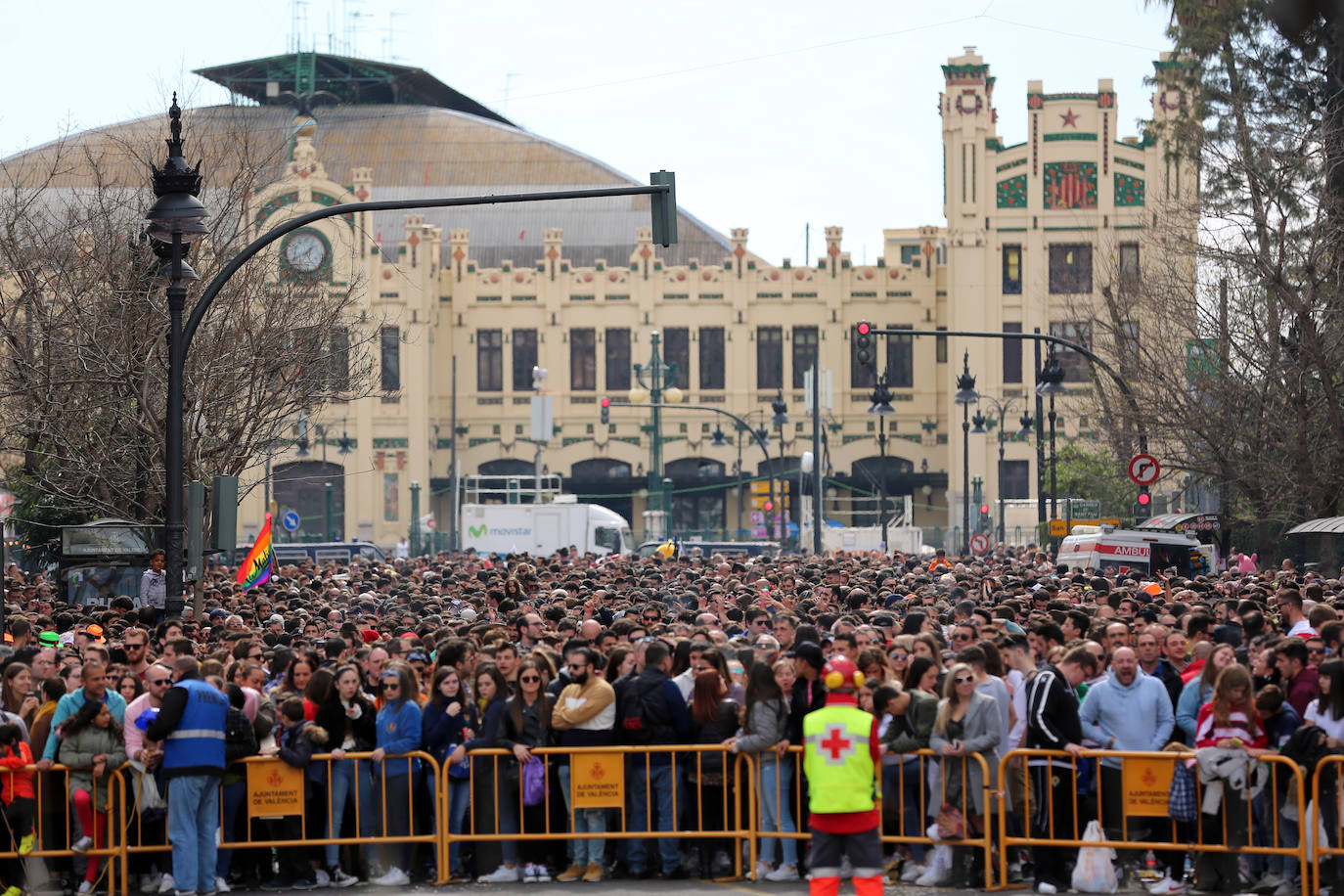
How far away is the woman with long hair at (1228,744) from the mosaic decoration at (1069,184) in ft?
183

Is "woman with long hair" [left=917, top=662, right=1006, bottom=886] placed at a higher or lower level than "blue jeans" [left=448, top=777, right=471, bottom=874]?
higher

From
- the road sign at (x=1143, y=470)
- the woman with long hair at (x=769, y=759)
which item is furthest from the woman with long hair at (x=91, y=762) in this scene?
the road sign at (x=1143, y=470)

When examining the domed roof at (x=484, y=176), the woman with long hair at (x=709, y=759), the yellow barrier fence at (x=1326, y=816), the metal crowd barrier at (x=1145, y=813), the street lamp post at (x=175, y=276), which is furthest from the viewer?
the domed roof at (x=484, y=176)

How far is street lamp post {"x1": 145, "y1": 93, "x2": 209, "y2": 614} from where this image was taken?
15094 millimetres

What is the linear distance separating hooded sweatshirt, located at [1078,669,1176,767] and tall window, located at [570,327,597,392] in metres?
56.8

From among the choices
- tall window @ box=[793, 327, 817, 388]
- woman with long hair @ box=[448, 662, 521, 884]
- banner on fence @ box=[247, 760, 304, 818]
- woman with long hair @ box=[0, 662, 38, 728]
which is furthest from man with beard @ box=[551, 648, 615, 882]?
tall window @ box=[793, 327, 817, 388]

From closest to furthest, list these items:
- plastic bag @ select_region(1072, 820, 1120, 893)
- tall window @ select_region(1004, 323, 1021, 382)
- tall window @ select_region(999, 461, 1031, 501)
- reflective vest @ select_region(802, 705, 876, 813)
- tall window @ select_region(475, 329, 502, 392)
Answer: reflective vest @ select_region(802, 705, 876, 813) < plastic bag @ select_region(1072, 820, 1120, 893) < tall window @ select_region(1004, 323, 1021, 382) < tall window @ select_region(999, 461, 1031, 501) < tall window @ select_region(475, 329, 502, 392)

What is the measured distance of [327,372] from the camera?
28.2 metres

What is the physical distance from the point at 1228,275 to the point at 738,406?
38.7 meters

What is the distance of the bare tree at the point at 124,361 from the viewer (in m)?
24.0

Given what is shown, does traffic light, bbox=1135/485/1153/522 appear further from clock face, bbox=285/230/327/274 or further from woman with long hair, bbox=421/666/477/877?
clock face, bbox=285/230/327/274

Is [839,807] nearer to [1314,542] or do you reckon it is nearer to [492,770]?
[492,770]

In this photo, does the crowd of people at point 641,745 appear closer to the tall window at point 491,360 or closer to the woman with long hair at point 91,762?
the woman with long hair at point 91,762

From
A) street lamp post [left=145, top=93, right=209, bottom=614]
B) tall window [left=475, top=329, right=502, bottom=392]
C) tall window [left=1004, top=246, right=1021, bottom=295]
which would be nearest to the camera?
street lamp post [left=145, top=93, right=209, bottom=614]
